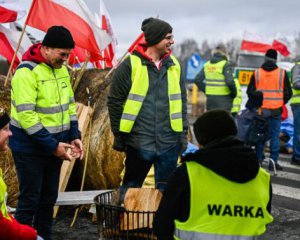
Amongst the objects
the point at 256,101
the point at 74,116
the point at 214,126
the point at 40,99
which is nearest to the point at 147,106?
the point at 74,116

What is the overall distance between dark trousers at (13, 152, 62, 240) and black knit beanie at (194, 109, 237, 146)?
206cm

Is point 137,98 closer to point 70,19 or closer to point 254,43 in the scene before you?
point 70,19

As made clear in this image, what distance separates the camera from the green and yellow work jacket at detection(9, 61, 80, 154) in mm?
4648

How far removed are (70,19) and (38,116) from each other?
7.30 feet

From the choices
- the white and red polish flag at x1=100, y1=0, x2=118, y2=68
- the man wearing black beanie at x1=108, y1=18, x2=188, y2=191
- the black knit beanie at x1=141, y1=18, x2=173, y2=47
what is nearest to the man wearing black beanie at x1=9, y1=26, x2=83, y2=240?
the man wearing black beanie at x1=108, y1=18, x2=188, y2=191

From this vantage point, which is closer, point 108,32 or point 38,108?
point 38,108

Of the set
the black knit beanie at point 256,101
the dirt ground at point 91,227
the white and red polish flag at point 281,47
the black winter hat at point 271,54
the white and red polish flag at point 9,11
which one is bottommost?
the dirt ground at point 91,227

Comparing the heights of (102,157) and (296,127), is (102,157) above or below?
above

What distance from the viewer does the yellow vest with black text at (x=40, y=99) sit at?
4645 millimetres

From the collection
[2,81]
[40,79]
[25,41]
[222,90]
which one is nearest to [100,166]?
[2,81]

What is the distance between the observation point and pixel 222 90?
33.9 feet

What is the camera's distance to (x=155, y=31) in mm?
4785

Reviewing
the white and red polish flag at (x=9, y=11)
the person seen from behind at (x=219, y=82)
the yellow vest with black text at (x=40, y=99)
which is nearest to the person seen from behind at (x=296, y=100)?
the person seen from behind at (x=219, y=82)

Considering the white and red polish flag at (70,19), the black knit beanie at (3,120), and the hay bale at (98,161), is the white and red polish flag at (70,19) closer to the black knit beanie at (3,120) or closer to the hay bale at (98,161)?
the hay bale at (98,161)
